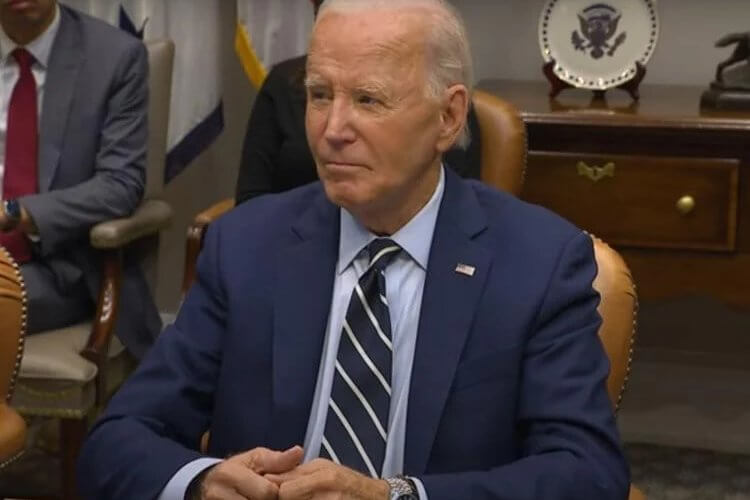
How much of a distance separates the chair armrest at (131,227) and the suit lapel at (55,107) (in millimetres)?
220

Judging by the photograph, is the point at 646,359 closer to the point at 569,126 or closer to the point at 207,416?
the point at 569,126

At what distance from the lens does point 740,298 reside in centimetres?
286

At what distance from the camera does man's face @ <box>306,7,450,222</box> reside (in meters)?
1.47

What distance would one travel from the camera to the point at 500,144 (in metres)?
2.66

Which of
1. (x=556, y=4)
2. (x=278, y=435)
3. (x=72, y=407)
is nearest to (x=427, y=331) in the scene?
(x=278, y=435)

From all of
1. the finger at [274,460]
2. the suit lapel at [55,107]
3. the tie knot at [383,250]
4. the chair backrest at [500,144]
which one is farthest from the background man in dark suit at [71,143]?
the finger at [274,460]

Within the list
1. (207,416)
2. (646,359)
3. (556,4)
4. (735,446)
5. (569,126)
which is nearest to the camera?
(207,416)

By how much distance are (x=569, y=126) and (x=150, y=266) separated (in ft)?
3.40

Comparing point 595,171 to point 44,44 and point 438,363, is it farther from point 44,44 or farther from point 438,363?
point 438,363

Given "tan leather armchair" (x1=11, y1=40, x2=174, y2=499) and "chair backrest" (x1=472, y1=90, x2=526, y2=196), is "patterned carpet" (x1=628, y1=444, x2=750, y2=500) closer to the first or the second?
"chair backrest" (x1=472, y1=90, x2=526, y2=196)

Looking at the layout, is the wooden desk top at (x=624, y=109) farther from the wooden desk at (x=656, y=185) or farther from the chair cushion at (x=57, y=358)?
the chair cushion at (x=57, y=358)

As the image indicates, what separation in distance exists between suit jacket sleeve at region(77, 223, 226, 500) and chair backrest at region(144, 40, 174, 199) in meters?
1.49

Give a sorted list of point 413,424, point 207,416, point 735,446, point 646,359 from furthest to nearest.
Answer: point 646,359 → point 735,446 → point 207,416 → point 413,424

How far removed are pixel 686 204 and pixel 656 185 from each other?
0.26ft
